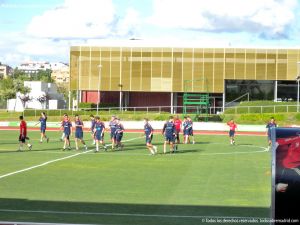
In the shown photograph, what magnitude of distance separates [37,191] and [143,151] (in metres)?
14.3

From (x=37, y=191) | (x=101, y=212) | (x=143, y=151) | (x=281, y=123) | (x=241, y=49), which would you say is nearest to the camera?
(x=101, y=212)

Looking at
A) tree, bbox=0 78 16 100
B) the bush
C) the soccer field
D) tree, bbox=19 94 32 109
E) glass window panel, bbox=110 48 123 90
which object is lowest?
the soccer field

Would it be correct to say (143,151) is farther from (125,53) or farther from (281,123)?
(125,53)

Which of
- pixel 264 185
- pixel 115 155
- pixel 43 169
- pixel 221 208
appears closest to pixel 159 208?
pixel 221 208

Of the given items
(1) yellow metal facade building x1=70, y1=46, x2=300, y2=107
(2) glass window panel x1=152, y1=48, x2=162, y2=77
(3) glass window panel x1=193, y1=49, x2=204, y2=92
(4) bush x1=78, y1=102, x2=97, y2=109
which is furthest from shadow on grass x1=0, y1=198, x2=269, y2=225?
(2) glass window panel x1=152, y1=48, x2=162, y2=77

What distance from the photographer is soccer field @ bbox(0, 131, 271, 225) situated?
1348cm

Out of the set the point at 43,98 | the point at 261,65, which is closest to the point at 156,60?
the point at 261,65

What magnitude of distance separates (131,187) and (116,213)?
424 centimetres

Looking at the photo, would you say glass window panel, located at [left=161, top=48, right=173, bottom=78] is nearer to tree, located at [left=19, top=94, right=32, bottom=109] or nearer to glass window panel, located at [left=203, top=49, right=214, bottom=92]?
glass window panel, located at [left=203, top=49, right=214, bottom=92]

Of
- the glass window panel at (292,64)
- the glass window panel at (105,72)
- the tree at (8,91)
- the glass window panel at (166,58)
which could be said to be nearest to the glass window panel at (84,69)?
the glass window panel at (105,72)

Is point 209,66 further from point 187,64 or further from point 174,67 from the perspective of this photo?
point 174,67

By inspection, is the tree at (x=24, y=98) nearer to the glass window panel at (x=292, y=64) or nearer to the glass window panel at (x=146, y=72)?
the glass window panel at (x=146, y=72)

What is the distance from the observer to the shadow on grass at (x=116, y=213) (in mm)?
12719

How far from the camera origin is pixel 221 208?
14.5 metres
